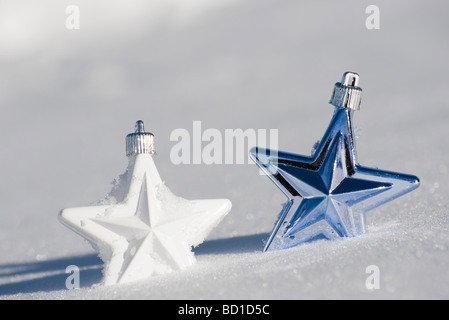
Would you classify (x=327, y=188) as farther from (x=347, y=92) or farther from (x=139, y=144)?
(x=139, y=144)

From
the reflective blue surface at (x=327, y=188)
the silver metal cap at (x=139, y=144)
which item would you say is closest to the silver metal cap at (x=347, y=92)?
the reflective blue surface at (x=327, y=188)

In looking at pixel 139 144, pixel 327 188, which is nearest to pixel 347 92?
pixel 327 188

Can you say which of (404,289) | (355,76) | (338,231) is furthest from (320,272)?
(355,76)

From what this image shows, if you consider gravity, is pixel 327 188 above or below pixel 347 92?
below

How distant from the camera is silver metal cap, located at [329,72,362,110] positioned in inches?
34.0

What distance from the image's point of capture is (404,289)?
603 mm

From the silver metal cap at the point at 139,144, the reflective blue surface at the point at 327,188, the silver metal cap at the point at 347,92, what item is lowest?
the reflective blue surface at the point at 327,188

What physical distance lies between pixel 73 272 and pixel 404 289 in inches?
23.5

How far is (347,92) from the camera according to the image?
2.84 ft

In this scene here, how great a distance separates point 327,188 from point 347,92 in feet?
0.52

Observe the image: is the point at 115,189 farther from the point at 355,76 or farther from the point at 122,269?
the point at 355,76

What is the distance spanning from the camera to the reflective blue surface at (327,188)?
0.85 metres

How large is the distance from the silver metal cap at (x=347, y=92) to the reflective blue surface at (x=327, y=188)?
0.12 feet

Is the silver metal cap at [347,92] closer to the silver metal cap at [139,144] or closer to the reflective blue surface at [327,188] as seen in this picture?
the reflective blue surface at [327,188]
